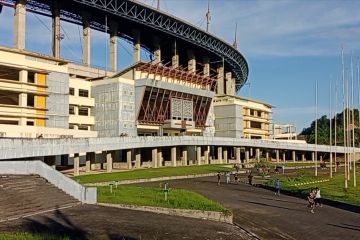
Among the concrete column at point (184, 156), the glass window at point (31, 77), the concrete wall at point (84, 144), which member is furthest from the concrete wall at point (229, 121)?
the glass window at point (31, 77)

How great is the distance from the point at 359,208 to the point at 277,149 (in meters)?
83.9

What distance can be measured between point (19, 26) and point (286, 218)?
2617 inches

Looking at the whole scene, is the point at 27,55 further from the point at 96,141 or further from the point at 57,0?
the point at 57,0

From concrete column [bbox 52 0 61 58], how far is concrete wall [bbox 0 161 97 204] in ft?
189

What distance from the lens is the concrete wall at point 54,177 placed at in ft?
101

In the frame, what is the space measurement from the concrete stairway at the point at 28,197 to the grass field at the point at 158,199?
3063mm

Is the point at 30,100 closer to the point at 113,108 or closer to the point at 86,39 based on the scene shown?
the point at 113,108

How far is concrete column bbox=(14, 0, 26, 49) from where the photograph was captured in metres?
80.8

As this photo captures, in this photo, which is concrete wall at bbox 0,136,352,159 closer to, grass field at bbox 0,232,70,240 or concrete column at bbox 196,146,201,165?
concrete column at bbox 196,146,201,165

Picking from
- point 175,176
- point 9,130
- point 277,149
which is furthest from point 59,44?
point 277,149

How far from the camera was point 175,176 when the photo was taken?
5916 cm

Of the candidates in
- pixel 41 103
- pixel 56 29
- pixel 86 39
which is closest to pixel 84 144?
pixel 41 103

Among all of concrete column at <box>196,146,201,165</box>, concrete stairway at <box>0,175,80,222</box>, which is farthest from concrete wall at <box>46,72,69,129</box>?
concrete stairway at <box>0,175,80,222</box>

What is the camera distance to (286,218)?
1169 inches
